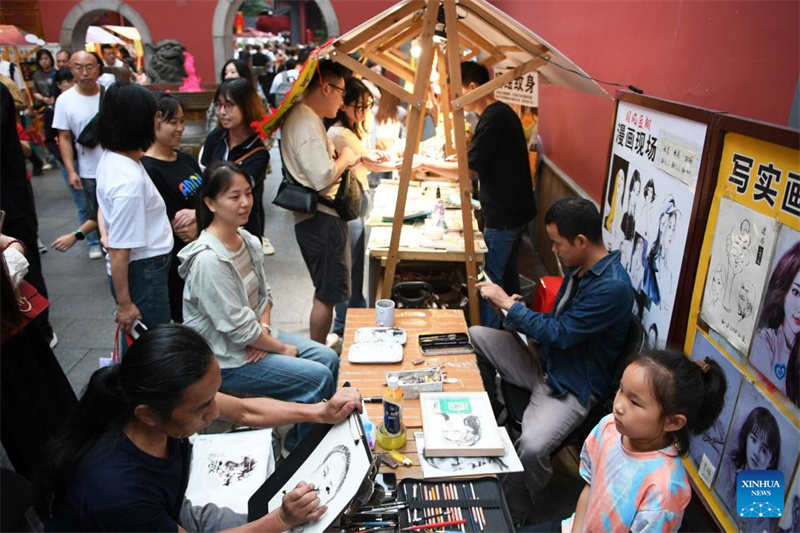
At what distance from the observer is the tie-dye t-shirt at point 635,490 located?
5.39ft

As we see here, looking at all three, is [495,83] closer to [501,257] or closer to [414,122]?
[414,122]

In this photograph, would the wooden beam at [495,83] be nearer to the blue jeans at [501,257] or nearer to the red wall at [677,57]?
the red wall at [677,57]

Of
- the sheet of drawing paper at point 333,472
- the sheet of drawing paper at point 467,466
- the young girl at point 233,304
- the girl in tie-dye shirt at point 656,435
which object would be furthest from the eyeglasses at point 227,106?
the girl in tie-dye shirt at point 656,435

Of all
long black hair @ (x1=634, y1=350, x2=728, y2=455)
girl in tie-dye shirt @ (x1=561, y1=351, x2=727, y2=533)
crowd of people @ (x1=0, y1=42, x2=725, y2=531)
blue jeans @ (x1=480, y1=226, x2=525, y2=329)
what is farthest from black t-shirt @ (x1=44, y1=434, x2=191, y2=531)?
blue jeans @ (x1=480, y1=226, x2=525, y2=329)

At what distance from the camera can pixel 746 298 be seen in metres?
1.86

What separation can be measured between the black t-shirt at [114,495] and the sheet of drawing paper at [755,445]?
182 cm

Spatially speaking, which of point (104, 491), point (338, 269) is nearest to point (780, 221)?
point (104, 491)

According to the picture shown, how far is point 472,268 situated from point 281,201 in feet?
4.05

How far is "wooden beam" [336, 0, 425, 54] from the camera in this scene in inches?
110

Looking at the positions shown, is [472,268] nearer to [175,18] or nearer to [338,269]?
[338,269]

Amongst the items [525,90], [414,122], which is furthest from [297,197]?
[525,90]

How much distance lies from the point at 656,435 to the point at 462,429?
2.07 ft

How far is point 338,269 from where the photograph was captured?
360 cm

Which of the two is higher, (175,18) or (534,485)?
(175,18)
